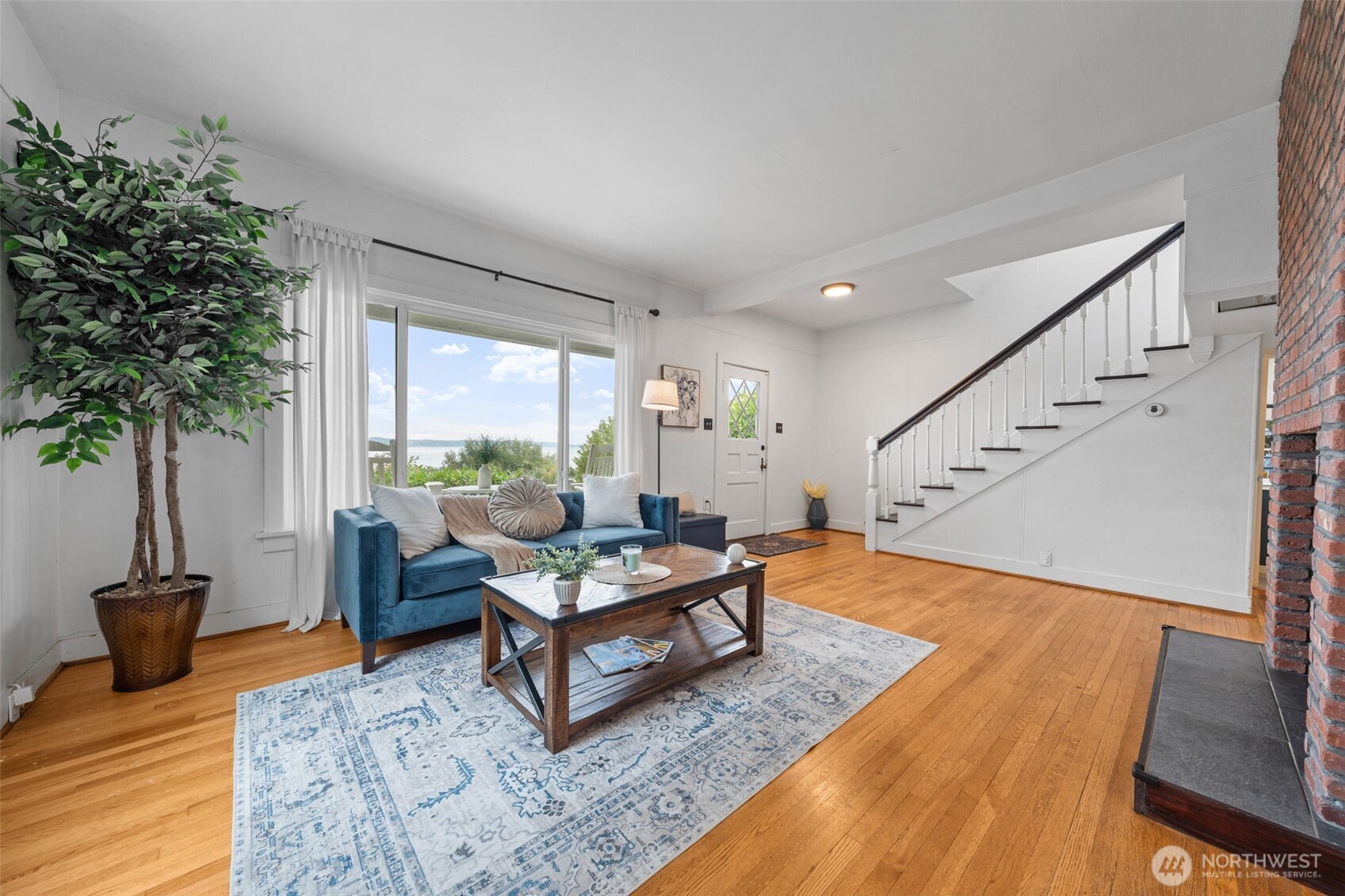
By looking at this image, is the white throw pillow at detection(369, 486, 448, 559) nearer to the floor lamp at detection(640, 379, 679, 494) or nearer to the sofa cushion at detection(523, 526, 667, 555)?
the sofa cushion at detection(523, 526, 667, 555)

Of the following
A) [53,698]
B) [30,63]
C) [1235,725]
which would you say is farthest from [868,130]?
[53,698]

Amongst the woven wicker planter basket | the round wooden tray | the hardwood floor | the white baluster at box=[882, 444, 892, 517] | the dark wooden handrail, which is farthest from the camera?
the white baluster at box=[882, 444, 892, 517]

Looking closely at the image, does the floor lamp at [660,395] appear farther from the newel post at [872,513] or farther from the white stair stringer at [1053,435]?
the white stair stringer at [1053,435]

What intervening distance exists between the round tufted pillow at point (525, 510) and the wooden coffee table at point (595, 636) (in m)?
0.92

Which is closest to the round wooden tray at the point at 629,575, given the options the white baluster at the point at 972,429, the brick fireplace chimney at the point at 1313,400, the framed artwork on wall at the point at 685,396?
the brick fireplace chimney at the point at 1313,400

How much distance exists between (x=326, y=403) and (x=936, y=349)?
19.7ft

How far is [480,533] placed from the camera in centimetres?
323

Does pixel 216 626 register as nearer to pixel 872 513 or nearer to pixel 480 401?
pixel 480 401

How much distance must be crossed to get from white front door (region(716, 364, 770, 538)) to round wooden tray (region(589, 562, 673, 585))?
3.21m

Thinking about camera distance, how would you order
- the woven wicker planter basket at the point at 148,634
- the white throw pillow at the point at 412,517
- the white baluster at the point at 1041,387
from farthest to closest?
the white baluster at the point at 1041,387 < the white throw pillow at the point at 412,517 < the woven wicker planter basket at the point at 148,634

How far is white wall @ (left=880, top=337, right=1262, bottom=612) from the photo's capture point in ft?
10.9

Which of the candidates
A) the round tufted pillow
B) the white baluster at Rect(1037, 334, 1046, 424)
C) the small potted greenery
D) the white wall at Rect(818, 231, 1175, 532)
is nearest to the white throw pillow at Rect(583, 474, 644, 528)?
the round tufted pillow

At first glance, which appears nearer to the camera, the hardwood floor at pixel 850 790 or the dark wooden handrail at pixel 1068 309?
the hardwood floor at pixel 850 790

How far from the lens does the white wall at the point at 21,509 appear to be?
190 cm
